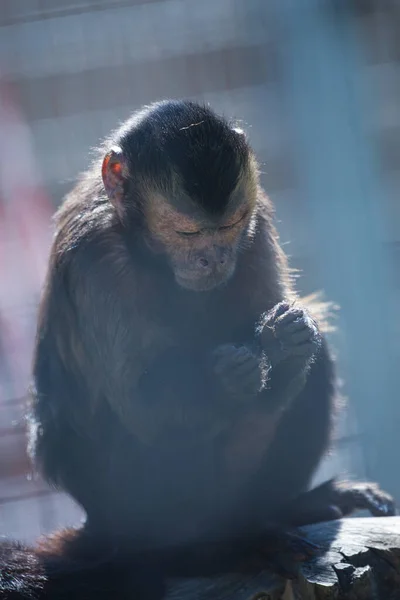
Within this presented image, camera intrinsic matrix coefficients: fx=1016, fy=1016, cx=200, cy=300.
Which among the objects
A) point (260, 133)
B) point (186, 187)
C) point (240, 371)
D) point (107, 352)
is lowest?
point (240, 371)

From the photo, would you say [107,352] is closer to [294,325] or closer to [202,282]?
[202,282]

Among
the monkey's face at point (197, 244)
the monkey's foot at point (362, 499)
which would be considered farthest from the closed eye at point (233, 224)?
the monkey's foot at point (362, 499)

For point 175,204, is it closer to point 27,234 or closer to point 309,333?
point 309,333

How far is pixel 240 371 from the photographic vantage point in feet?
10.1

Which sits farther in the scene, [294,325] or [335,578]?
[294,325]

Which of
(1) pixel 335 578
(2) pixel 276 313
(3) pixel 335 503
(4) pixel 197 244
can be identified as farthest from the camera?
(3) pixel 335 503

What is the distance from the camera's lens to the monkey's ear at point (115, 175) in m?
3.35

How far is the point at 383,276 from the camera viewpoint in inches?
164

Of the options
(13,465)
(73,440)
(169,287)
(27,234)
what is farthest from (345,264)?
(27,234)

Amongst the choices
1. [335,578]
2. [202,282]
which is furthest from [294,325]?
[335,578]

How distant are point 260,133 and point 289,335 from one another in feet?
12.4

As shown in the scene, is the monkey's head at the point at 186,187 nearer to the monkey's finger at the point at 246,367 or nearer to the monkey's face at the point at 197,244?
the monkey's face at the point at 197,244

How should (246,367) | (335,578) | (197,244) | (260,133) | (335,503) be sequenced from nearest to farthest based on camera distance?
(335,578) < (246,367) < (197,244) < (335,503) < (260,133)

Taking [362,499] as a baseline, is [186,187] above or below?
above
